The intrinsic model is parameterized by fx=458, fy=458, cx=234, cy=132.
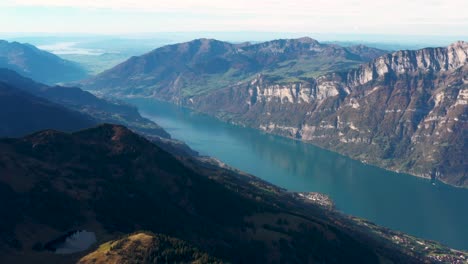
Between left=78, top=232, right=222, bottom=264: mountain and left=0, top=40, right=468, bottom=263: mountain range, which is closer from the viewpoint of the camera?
left=78, top=232, right=222, bottom=264: mountain

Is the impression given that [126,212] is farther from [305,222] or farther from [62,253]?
[305,222]

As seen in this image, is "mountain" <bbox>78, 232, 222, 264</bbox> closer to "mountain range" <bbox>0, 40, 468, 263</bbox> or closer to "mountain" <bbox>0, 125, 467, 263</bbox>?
"mountain range" <bbox>0, 40, 468, 263</bbox>

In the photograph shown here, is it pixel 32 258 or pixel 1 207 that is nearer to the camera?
pixel 32 258

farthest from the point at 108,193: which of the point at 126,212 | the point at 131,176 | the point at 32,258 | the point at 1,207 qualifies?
the point at 32,258

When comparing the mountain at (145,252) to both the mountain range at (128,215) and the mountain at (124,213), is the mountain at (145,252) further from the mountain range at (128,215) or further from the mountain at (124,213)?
the mountain at (124,213)

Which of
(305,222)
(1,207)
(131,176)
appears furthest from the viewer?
(305,222)

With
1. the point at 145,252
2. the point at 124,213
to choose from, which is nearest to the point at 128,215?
the point at 124,213

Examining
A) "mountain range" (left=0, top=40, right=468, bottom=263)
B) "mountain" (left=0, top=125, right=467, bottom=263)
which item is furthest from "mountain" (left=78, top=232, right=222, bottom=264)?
"mountain" (left=0, top=125, right=467, bottom=263)

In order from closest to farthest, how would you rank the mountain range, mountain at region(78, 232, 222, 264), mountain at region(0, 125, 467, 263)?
1. mountain at region(78, 232, 222, 264)
2. the mountain range
3. mountain at region(0, 125, 467, 263)
